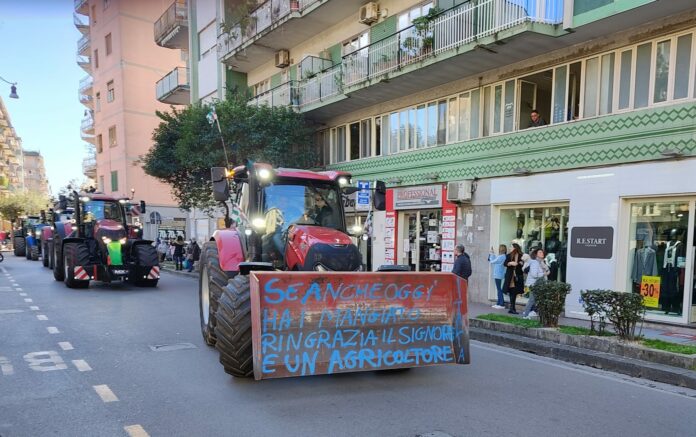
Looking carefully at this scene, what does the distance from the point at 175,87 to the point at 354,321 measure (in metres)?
25.3

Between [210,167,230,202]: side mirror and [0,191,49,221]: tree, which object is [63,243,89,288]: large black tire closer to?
[210,167,230,202]: side mirror

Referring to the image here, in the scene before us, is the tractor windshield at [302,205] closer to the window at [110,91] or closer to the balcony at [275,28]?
the balcony at [275,28]

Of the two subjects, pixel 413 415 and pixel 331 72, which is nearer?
pixel 413 415

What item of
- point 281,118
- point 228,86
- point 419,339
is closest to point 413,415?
point 419,339

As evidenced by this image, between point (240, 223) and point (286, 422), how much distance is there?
3.60m

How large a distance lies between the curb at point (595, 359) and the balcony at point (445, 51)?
6.59 metres

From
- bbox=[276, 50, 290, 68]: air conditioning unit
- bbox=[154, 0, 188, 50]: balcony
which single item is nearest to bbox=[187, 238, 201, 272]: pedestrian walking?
bbox=[276, 50, 290, 68]: air conditioning unit

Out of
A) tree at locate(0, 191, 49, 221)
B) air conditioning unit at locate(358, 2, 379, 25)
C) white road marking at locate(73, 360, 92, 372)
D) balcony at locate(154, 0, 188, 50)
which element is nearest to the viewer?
white road marking at locate(73, 360, 92, 372)

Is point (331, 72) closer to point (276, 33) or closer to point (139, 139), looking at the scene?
point (276, 33)

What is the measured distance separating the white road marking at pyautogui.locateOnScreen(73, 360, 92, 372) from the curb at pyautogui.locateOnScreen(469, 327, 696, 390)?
6.19m

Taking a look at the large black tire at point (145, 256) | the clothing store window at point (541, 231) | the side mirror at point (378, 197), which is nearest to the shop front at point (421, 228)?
the clothing store window at point (541, 231)

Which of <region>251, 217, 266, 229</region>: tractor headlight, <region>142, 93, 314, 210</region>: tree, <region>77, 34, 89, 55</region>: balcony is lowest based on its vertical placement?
<region>251, 217, 266, 229</region>: tractor headlight

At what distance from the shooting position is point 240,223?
23.2 feet

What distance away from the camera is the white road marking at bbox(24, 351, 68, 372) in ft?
18.7
